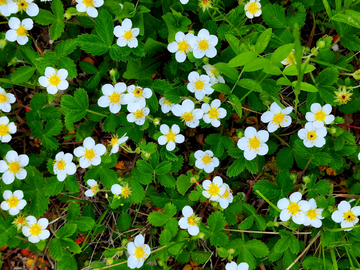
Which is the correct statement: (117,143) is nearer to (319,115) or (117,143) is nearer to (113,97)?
(113,97)

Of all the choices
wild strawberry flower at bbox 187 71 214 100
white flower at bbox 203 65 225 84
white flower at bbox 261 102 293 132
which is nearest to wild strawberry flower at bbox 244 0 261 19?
white flower at bbox 203 65 225 84

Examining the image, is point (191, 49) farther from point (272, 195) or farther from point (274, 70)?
point (272, 195)

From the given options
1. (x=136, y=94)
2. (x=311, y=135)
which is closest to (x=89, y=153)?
(x=136, y=94)

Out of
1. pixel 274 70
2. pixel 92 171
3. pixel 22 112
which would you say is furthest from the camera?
pixel 22 112

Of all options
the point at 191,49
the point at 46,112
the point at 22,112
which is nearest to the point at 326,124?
the point at 191,49

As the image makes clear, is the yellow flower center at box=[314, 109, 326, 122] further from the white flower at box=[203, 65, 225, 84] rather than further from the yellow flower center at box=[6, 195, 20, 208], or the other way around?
the yellow flower center at box=[6, 195, 20, 208]

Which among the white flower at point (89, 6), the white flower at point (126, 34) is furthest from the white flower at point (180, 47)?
the white flower at point (89, 6)

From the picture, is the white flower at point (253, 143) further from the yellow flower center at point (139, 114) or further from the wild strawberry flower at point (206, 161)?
the yellow flower center at point (139, 114)
